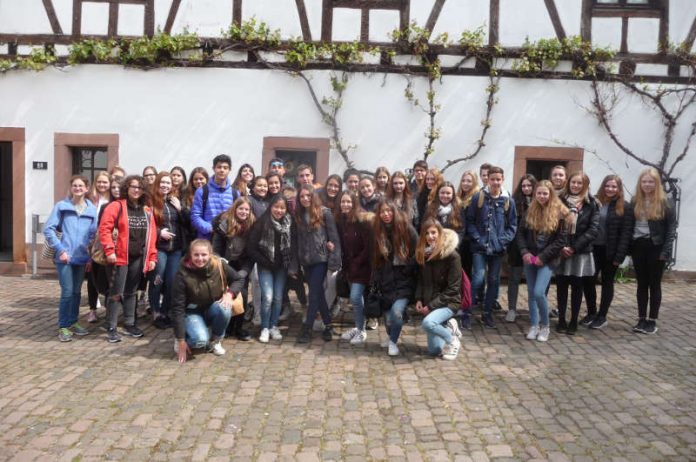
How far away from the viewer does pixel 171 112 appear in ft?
33.4

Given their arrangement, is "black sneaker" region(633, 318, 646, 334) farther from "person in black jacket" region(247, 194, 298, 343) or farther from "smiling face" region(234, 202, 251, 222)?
"smiling face" region(234, 202, 251, 222)

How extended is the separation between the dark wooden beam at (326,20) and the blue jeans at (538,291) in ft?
17.3

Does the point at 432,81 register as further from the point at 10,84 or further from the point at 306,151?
the point at 10,84

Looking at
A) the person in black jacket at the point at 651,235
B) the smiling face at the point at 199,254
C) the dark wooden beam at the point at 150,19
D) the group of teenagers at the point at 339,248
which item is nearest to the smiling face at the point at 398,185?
the group of teenagers at the point at 339,248

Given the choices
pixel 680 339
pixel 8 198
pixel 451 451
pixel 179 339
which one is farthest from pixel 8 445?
pixel 8 198

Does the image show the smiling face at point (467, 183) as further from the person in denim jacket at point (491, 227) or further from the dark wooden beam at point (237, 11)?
the dark wooden beam at point (237, 11)

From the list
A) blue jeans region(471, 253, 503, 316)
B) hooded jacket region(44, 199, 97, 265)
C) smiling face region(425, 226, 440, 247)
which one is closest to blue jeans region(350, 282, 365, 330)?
smiling face region(425, 226, 440, 247)

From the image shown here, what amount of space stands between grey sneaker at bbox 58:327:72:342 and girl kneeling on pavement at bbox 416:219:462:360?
3536 millimetres

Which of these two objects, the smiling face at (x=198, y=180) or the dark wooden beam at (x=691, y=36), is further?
the dark wooden beam at (x=691, y=36)

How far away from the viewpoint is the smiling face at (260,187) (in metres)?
6.57

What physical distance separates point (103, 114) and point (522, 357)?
7589 mm

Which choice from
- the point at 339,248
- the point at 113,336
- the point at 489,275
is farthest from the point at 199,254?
the point at 489,275

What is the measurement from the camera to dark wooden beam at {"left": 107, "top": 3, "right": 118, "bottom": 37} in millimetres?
10078

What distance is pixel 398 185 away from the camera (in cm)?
688
